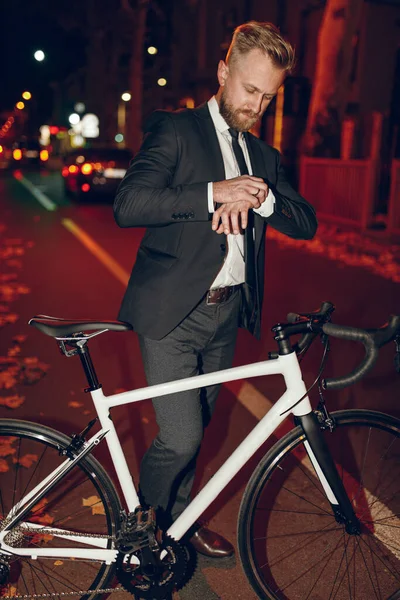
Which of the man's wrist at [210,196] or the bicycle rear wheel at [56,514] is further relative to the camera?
the bicycle rear wheel at [56,514]

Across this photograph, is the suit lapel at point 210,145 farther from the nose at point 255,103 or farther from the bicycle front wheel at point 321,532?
the bicycle front wheel at point 321,532

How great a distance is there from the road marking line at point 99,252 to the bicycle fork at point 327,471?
21.5 feet

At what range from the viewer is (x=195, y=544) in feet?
10.7

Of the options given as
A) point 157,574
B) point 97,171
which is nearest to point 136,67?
point 97,171

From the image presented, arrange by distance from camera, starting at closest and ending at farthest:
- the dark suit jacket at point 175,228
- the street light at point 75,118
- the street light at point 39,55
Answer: the dark suit jacket at point 175,228
the street light at point 39,55
the street light at point 75,118

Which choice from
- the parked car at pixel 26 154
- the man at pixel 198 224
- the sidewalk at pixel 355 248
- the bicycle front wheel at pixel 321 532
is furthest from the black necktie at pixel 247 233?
the parked car at pixel 26 154

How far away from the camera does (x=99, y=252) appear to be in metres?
11.5

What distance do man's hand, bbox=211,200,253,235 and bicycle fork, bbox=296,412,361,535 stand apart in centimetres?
74

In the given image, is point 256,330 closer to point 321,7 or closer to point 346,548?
point 346,548

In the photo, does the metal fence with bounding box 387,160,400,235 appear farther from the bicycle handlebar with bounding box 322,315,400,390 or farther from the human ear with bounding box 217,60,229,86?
the bicycle handlebar with bounding box 322,315,400,390

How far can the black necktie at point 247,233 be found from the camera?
109 inches

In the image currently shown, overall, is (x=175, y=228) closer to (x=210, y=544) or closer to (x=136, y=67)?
(x=210, y=544)

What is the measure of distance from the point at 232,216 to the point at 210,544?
1.68m

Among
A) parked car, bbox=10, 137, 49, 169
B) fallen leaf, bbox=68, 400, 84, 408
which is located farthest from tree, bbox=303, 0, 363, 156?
parked car, bbox=10, 137, 49, 169
